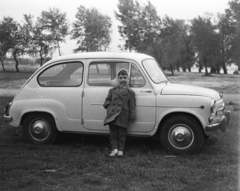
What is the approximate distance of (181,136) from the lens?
5270 mm

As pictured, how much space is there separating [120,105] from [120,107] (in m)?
0.03

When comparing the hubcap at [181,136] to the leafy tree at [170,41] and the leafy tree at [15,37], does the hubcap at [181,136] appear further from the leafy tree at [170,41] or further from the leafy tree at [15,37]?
the leafy tree at [15,37]

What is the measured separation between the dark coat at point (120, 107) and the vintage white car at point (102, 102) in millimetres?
144

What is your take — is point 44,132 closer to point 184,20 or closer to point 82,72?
point 82,72

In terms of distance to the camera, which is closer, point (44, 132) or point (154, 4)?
point (44, 132)

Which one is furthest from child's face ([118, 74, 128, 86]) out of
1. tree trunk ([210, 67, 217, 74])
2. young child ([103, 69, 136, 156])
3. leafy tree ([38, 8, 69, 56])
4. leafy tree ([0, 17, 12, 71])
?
leafy tree ([0, 17, 12, 71])

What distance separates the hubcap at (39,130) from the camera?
5969 mm

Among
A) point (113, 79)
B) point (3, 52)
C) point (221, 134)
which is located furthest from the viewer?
point (3, 52)

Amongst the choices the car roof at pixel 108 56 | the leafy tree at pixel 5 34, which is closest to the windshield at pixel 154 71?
the car roof at pixel 108 56

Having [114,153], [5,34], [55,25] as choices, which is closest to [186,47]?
[55,25]

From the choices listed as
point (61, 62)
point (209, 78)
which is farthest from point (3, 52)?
point (209, 78)

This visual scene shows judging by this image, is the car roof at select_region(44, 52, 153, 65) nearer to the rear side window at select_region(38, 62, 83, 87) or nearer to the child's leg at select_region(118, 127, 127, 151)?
the rear side window at select_region(38, 62, 83, 87)

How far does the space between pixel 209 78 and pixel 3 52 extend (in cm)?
556

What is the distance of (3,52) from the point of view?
913 centimetres
